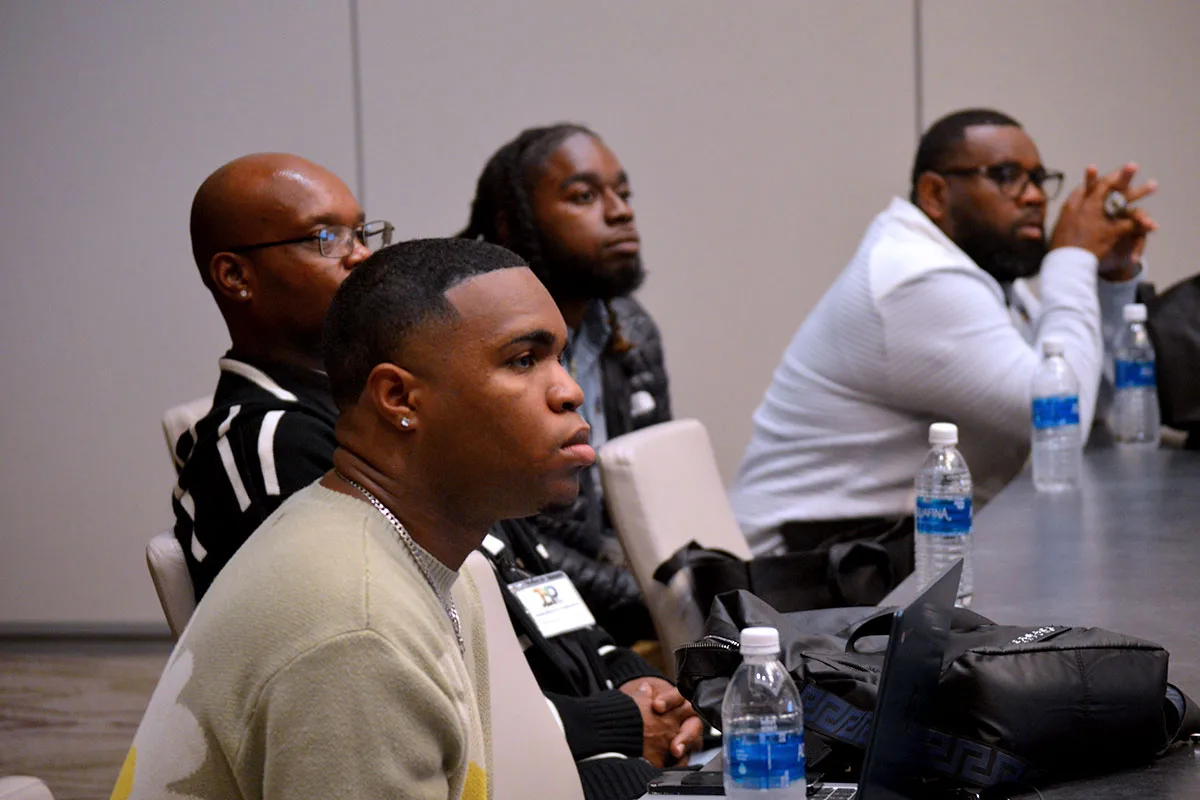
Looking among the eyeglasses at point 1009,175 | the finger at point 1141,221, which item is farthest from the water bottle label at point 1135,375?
the eyeglasses at point 1009,175

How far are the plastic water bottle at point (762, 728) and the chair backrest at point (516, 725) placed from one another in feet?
1.35

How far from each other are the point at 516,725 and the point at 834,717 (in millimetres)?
439

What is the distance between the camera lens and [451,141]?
4867 millimetres

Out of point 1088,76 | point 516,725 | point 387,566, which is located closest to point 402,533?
point 387,566

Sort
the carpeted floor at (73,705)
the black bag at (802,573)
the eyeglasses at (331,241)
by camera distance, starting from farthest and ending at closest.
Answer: the carpeted floor at (73,705)
the black bag at (802,573)
the eyeglasses at (331,241)

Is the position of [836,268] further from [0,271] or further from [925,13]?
[0,271]

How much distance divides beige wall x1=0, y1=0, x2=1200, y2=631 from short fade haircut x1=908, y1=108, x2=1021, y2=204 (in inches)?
44.6

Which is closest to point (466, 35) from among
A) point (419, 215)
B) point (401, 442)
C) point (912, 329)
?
point (419, 215)

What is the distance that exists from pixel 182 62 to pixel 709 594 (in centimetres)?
336

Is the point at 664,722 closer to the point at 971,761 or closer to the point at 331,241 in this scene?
the point at 331,241

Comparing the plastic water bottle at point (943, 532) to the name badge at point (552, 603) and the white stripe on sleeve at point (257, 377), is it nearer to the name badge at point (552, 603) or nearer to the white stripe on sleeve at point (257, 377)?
the name badge at point (552, 603)

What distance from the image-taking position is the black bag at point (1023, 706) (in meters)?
1.22

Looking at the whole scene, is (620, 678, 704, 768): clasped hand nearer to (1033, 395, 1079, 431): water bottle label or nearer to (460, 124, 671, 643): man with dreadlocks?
(460, 124, 671, 643): man with dreadlocks

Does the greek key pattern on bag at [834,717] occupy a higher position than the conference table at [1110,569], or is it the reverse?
the greek key pattern on bag at [834,717]
